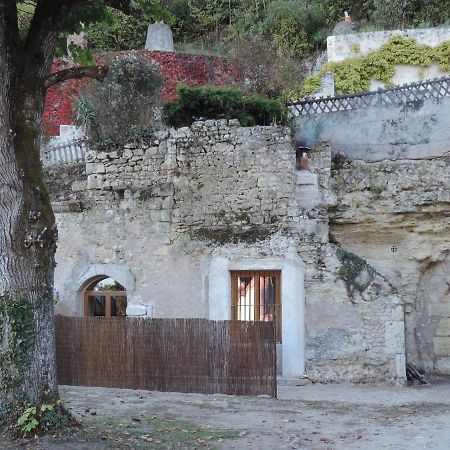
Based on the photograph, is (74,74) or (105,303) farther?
(105,303)

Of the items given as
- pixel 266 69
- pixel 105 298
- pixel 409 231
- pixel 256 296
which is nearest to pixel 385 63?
pixel 266 69

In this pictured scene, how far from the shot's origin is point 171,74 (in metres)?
25.3

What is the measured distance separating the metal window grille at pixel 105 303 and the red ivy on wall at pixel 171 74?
11.5 m

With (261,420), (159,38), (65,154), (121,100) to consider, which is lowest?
(261,420)

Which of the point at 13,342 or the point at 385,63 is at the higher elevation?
the point at 385,63

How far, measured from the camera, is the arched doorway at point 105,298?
44.6 feet

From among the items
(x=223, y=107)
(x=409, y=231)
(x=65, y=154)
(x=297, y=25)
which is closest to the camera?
(x=409, y=231)

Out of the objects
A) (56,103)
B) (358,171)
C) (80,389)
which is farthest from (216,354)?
(56,103)

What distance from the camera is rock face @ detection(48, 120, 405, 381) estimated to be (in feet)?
39.2

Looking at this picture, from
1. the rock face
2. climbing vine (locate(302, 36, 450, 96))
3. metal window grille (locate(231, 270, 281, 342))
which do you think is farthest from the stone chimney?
metal window grille (locate(231, 270, 281, 342))

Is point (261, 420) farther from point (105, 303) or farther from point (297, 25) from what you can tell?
point (297, 25)

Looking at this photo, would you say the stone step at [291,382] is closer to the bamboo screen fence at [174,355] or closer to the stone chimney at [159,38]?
the bamboo screen fence at [174,355]

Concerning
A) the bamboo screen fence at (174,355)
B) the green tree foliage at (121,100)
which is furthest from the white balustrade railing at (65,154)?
the bamboo screen fence at (174,355)

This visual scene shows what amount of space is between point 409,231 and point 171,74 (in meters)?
14.5
